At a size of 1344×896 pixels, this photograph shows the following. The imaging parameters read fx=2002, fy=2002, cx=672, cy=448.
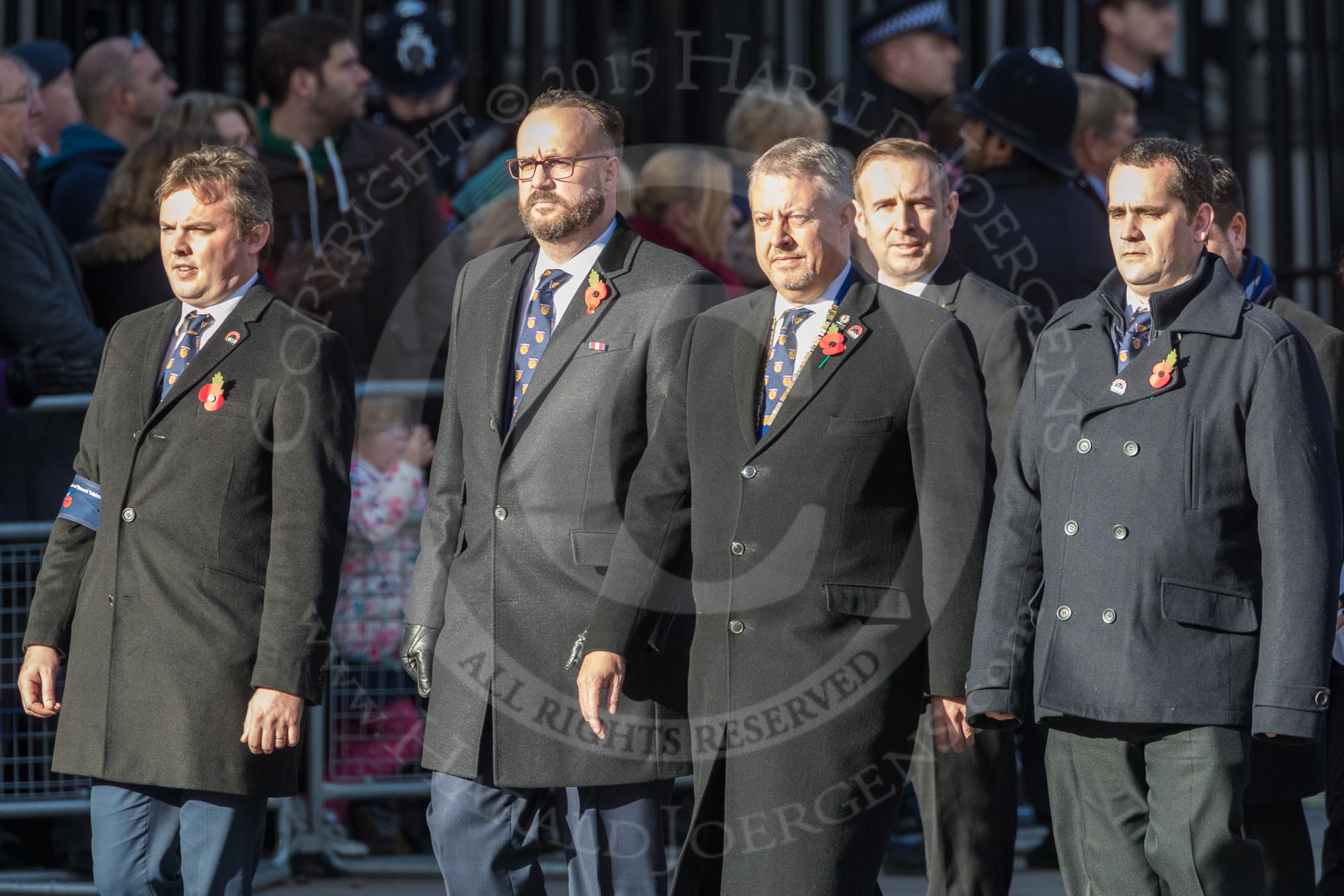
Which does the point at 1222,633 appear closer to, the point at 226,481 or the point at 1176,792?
the point at 1176,792

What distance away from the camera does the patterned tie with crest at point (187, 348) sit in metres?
4.22

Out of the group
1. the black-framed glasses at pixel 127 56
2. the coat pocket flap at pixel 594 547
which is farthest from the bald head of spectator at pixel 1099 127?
the black-framed glasses at pixel 127 56

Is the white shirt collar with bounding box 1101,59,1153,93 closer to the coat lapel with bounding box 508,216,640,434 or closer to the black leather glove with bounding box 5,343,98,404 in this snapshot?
the coat lapel with bounding box 508,216,640,434

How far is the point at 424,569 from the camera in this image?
4.17 meters

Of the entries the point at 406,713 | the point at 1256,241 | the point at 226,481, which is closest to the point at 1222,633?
the point at 226,481

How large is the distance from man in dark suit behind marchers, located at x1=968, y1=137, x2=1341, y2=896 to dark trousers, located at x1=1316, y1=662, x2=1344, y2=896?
0.94 m

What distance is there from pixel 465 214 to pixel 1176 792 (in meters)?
3.73

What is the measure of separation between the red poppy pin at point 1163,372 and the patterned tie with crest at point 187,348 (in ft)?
6.36

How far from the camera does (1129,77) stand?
23.9ft

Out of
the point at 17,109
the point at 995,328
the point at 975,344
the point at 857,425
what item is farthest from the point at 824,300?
the point at 17,109

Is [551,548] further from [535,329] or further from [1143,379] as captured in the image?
[1143,379]

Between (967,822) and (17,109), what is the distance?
3.51 metres

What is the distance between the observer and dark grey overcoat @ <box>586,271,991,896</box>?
12.1ft

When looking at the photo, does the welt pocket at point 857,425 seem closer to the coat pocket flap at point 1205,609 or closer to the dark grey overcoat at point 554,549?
the dark grey overcoat at point 554,549
